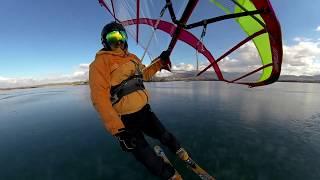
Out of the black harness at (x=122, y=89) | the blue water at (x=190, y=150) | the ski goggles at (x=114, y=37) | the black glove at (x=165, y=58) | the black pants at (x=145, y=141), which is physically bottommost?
the blue water at (x=190, y=150)

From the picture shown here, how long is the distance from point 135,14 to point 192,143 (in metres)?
5.55

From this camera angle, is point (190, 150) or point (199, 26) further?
point (190, 150)

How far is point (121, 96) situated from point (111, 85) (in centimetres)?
26

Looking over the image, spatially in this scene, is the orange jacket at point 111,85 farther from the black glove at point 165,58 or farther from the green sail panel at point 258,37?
the green sail panel at point 258,37

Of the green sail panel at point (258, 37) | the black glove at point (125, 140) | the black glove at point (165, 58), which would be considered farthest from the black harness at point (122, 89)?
the green sail panel at point (258, 37)

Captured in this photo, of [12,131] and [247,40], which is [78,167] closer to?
[247,40]

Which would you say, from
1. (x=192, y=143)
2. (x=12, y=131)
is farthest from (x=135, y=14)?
(x=12, y=131)

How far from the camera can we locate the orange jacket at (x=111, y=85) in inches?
133

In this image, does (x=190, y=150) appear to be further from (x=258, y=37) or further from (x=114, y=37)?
(x=114, y=37)

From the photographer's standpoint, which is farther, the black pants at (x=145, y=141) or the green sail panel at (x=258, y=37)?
the green sail panel at (x=258, y=37)

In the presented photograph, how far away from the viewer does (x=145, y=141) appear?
3.95 metres

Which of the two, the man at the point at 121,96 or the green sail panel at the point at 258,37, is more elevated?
the green sail panel at the point at 258,37

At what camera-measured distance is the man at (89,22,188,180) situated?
3396 millimetres

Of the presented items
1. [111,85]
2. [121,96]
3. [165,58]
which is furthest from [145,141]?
[165,58]
